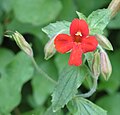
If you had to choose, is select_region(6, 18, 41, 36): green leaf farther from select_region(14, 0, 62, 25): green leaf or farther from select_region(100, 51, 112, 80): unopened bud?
select_region(100, 51, 112, 80): unopened bud

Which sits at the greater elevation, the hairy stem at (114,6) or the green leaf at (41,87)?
the hairy stem at (114,6)

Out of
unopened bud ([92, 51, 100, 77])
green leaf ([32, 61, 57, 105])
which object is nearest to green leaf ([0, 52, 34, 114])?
green leaf ([32, 61, 57, 105])

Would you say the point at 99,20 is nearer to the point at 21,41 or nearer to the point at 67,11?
the point at 21,41

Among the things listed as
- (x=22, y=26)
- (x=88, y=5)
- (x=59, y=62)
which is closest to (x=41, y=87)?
(x=59, y=62)

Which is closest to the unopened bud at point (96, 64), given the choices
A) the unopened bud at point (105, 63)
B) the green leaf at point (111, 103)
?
the unopened bud at point (105, 63)

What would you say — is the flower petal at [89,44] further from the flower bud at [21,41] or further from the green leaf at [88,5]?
the green leaf at [88,5]
